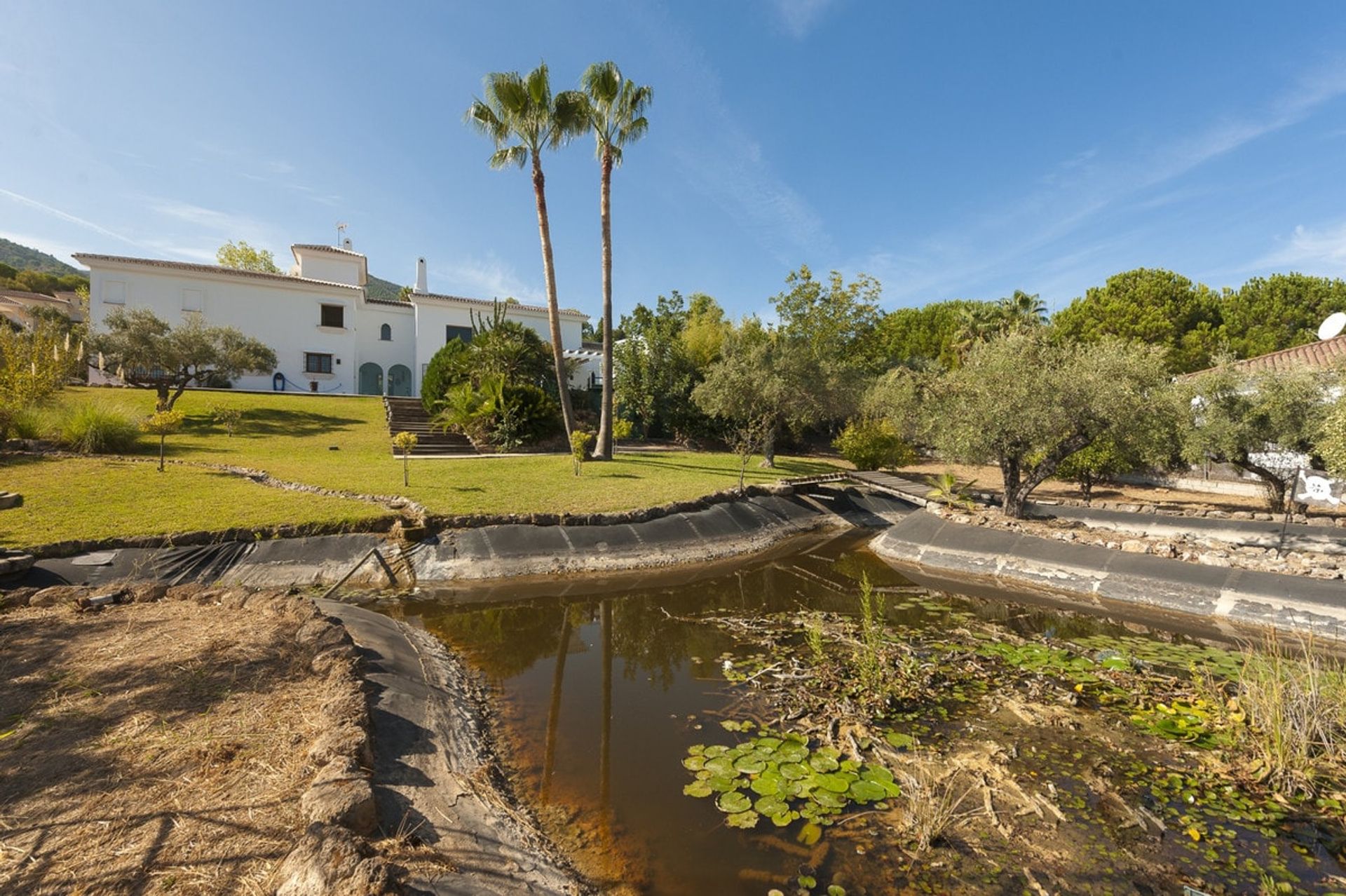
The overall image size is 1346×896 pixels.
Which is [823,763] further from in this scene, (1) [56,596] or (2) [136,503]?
(2) [136,503]

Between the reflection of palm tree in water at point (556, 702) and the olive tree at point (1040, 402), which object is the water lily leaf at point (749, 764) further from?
the olive tree at point (1040, 402)

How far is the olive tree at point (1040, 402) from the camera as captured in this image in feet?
42.0

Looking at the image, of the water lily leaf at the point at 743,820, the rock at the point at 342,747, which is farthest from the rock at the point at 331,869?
the water lily leaf at the point at 743,820

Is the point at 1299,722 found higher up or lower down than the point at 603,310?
lower down

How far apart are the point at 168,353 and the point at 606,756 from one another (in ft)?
82.9

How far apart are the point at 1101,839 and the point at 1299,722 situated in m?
2.51

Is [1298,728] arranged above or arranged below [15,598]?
below

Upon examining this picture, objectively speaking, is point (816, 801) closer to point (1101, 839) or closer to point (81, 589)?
point (1101, 839)

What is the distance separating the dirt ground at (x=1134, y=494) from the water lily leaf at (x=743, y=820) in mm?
17204

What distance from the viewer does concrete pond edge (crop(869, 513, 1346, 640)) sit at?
850cm

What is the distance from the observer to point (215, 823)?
304cm

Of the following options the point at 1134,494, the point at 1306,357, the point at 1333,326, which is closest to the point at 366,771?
the point at 1134,494

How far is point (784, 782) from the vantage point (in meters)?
4.61

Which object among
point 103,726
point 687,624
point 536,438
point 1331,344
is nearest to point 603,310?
point 536,438
